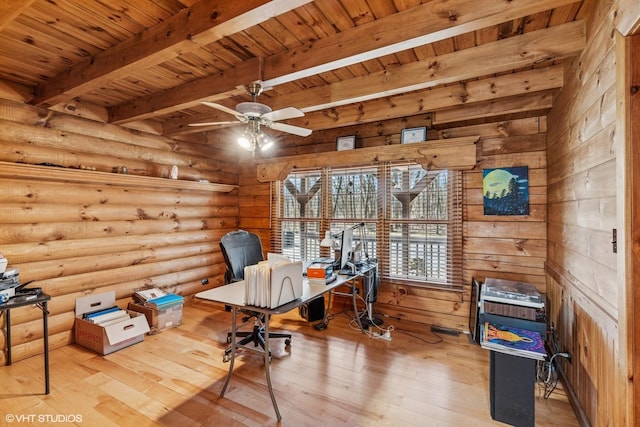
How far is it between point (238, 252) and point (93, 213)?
1.77m

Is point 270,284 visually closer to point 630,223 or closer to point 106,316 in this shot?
point 630,223

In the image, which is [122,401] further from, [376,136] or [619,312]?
[376,136]

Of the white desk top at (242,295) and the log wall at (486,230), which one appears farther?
the log wall at (486,230)

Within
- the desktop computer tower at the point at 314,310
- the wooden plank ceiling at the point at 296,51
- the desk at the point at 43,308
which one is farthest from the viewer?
the desktop computer tower at the point at 314,310

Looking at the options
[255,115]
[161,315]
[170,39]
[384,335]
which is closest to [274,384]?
[384,335]

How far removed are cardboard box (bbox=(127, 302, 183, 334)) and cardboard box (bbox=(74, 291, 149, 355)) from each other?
120 mm

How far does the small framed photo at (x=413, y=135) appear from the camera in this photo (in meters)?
3.64

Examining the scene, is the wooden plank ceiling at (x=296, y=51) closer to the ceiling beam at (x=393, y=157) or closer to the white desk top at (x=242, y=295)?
the ceiling beam at (x=393, y=157)

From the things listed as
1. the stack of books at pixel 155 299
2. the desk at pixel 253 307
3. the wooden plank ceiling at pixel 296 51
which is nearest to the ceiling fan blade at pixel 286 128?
the wooden plank ceiling at pixel 296 51

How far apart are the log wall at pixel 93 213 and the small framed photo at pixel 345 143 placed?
6.39 feet

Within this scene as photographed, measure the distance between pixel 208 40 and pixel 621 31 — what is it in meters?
2.19

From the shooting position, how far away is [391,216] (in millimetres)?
3924

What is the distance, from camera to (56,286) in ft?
9.93

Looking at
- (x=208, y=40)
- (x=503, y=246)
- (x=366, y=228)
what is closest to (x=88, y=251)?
(x=208, y=40)
